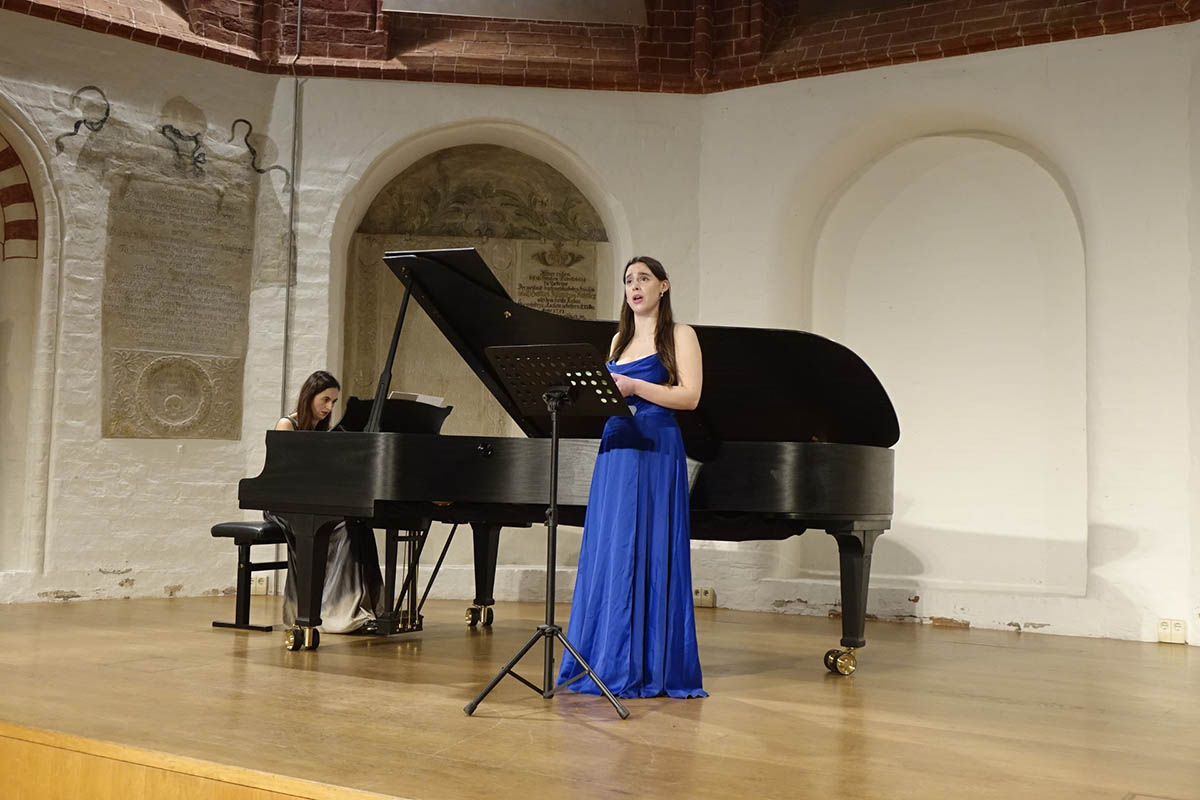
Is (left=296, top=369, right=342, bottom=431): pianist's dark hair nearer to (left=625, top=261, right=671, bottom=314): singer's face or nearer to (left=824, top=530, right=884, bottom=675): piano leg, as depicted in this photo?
(left=625, top=261, right=671, bottom=314): singer's face

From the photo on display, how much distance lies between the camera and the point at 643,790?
8.89 feet

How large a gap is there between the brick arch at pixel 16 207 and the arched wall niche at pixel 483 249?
6.14 ft

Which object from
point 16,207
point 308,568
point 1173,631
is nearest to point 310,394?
point 308,568

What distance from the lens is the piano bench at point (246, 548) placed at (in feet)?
18.4

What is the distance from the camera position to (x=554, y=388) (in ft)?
12.0

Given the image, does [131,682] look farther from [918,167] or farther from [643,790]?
[918,167]

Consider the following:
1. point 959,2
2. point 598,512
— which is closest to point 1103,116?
point 959,2

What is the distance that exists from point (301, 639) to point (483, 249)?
403cm

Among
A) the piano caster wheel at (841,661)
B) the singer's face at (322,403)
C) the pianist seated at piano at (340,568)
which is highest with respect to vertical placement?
the singer's face at (322,403)

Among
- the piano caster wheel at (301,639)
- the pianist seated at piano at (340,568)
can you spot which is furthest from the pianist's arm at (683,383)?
the pianist seated at piano at (340,568)

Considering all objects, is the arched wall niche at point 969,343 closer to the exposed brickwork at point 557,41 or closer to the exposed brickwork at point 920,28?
the exposed brickwork at point 920,28

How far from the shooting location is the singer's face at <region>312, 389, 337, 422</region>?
575cm

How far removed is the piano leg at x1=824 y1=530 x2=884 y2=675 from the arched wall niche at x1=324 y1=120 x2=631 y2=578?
3395 mm

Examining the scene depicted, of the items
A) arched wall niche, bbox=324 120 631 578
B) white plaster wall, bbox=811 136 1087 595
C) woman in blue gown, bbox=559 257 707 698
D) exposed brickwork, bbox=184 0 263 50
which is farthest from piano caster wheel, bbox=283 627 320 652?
exposed brickwork, bbox=184 0 263 50
